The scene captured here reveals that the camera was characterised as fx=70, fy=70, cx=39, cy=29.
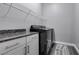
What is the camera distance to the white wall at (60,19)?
357cm

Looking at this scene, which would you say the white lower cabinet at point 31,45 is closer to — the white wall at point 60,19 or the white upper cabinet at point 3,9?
the white upper cabinet at point 3,9

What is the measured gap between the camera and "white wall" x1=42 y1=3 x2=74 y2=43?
3574 mm

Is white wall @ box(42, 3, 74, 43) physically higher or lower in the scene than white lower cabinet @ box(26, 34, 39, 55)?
higher

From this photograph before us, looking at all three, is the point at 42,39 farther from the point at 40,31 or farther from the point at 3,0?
the point at 3,0

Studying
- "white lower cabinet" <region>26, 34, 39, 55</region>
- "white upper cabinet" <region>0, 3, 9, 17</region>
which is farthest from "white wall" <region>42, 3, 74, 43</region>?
"white upper cabinet" <region>0, 3, 9, 17</region>

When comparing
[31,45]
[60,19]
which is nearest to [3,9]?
[31,45]

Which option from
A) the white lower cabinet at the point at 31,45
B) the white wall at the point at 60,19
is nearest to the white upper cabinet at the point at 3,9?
the white lower cabinet at the point at 31,45

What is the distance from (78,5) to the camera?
3326 mm

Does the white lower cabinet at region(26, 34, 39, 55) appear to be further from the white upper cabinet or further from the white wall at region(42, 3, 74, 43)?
the white wall at region(42, 3, 74, 43)

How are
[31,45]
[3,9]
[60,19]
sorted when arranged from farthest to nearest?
1. [60,19]
2. [31,45]
3. [3,9]

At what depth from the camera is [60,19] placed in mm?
3584

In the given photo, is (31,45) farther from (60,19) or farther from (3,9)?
(60,19)

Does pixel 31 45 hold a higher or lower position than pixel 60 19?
lower

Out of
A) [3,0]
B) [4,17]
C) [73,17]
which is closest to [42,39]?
[4,17]
